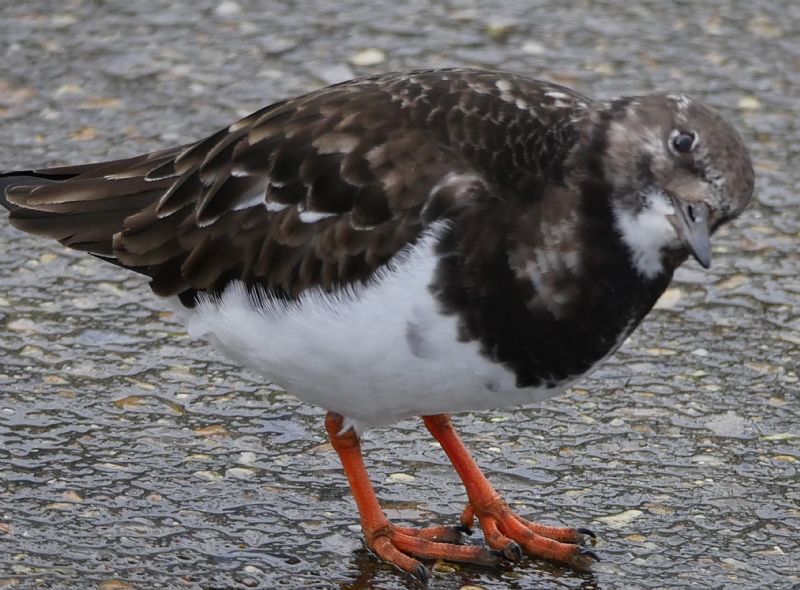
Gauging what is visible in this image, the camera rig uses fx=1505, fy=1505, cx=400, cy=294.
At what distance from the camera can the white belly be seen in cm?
379

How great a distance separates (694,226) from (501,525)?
1.17 metres

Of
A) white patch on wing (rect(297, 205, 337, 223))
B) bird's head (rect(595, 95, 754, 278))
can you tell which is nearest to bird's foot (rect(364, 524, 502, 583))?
white patch on wing (rect(297, 205, 337, 223))

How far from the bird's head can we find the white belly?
482 millimetres

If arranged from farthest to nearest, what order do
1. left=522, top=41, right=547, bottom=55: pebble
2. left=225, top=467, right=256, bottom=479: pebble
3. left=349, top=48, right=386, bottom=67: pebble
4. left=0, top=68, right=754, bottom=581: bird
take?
left=522, top=41, right=547, bottom=55: pebble
left=349, top=48, right=386, bottom=67: pebble
left=225, top=467, right=256, bottom=479: pebble
left=0, top=68, right=754, bottom=581: bird

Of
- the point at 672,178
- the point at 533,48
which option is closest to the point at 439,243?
the point at 672,178

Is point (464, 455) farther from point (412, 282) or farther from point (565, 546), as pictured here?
point (412, 282)

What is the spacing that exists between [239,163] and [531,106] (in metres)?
0.86

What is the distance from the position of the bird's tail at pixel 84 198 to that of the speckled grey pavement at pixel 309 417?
66 centimetres

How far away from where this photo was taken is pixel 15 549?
418 cm

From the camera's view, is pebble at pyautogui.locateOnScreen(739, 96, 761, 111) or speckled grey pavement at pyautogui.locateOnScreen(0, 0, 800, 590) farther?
pebble at pyautogui.locateOnScreen(739, 96, 761, 111)

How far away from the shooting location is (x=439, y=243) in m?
3.80

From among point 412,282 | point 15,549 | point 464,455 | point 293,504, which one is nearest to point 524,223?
point 412,282

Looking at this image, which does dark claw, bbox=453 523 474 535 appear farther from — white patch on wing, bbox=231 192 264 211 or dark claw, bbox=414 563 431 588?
white patch on wing, bbox=231 192 264 211

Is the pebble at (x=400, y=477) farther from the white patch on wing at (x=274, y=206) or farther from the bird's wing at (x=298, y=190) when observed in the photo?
the white patch on wing at (x=274, y=206)
